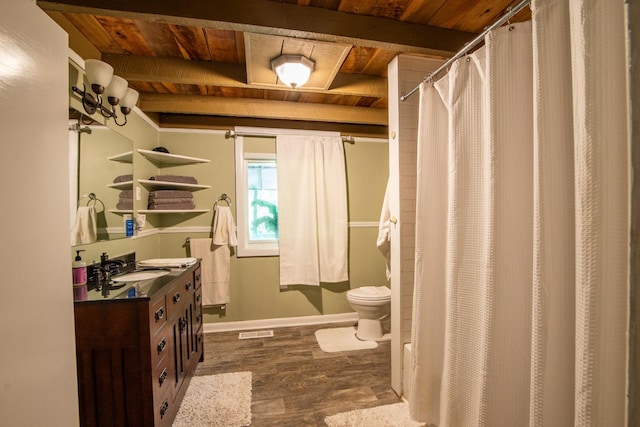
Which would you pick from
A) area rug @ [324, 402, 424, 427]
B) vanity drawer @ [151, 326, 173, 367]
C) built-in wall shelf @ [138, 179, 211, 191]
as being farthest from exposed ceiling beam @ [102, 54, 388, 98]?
area rug @ [324, 402, 424, 427]

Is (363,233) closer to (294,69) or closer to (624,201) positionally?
(294,69)

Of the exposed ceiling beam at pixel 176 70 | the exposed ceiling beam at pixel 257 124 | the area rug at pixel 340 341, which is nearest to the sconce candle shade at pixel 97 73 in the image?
the exposed ceiling beam at pixel 176 70

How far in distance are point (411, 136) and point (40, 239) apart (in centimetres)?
190

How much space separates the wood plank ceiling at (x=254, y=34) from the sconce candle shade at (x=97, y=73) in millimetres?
243

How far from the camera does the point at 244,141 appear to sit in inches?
124

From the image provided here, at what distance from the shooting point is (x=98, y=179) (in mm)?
1914

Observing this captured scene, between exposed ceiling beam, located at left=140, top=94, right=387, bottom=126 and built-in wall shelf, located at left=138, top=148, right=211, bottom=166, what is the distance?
41 centimetres

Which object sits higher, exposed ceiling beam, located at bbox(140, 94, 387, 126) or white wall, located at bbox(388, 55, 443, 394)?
exposed ceiling beam, located at bbox(140, 94, 387, 126)

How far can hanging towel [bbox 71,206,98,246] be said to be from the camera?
1.71m

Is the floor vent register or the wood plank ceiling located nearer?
the wood plank ceiling

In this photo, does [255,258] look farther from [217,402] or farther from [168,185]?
[217,402]

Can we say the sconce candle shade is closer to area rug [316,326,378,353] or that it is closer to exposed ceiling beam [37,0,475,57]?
exposed ceiling beam [37,0,475,57]

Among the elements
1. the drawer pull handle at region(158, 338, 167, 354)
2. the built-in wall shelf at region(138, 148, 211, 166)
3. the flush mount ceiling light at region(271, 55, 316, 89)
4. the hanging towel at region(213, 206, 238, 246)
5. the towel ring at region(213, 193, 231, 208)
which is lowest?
the drawer pull handle at region(158, 338, 167, 354)

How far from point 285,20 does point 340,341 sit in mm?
2684
